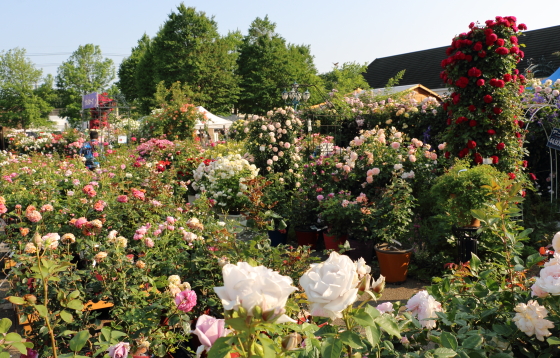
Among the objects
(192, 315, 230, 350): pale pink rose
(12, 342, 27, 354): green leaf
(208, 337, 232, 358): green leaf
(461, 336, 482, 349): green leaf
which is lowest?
(12, 342, 27, 354): green leaf

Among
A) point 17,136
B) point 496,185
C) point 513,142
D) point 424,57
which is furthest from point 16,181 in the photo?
point 424,57

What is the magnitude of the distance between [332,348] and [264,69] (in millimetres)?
34099

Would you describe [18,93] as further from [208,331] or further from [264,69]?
[208,331]

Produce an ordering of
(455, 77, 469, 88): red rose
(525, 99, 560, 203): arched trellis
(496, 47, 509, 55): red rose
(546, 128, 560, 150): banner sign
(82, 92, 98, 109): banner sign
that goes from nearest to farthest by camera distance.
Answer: (496, 47, 509, 55): red rose, (455, 77, 469, 88): red rose, (546, 128, 560, 150): banner sign, (525, 99, 560, 203): arched trellis, (82, 92, 98, 109): banner sign

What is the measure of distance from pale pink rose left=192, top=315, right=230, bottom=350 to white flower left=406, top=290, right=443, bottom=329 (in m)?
0.74

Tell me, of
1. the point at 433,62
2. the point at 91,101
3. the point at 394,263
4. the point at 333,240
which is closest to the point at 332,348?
the point at 394,263

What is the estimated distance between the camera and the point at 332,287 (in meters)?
0.97

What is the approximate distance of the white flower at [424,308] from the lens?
1.58 meters

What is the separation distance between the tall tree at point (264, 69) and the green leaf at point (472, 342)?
32.0 meters

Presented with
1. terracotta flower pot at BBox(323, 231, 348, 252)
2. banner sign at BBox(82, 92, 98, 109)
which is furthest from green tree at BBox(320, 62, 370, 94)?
terracotta flower pot at BBox(323, 231, 348, 252)

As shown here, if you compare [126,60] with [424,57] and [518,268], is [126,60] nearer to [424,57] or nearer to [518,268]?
[424,57]

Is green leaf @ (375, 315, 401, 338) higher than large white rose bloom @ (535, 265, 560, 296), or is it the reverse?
large white rose bloom @ (535, 265, 560, 296)

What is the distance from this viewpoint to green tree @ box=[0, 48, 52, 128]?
113 ft

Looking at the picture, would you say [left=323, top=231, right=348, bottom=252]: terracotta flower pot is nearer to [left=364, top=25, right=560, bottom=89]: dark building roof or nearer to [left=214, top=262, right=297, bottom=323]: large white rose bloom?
[left=214, top=262, right=297, bottom=323]: large white rose bloom
